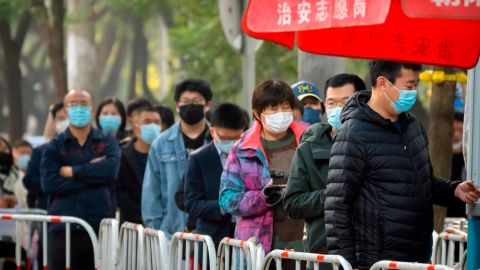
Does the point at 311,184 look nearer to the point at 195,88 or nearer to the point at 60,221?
the point at 60,221

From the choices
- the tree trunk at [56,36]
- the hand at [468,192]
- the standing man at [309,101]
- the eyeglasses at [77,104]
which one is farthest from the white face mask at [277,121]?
the tree trunk at [56,36]

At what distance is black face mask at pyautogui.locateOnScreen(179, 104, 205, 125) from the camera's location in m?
11.3

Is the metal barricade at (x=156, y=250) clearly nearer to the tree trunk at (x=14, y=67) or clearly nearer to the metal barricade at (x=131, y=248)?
the metal barricade at (x=131, y=248)

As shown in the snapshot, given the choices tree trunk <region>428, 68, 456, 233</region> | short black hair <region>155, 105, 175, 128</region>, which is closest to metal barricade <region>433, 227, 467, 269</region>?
tree trunk <region>428, 68, 456, 233</region>

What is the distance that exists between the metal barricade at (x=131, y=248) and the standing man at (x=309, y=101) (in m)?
1.49

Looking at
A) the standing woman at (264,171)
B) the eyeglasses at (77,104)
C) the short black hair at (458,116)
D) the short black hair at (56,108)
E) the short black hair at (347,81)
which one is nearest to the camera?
the short black hair at (347,81)

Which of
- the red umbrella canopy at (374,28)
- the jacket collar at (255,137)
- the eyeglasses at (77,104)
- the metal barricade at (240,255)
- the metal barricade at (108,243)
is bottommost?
the metal barricade at (108,243)

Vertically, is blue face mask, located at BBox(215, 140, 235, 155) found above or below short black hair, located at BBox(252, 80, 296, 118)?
below

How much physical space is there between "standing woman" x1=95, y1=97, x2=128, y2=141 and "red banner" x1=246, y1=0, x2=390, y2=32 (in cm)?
650

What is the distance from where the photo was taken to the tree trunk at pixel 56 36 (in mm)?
21172

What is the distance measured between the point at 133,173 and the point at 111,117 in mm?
1951

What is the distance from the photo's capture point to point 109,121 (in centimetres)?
1479

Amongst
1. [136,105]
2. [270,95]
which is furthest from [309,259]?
[136,105]

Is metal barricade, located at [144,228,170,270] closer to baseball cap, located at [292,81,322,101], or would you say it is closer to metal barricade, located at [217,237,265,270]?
metal barricade, located at [217,237,265,270]
